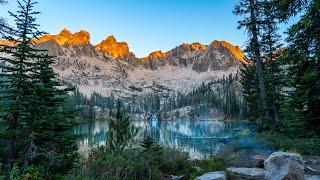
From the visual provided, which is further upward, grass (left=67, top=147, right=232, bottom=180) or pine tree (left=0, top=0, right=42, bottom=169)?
pine tree (left=0, top=0, right=42, bottom=169)

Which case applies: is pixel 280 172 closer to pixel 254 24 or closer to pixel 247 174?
pixel 247 174

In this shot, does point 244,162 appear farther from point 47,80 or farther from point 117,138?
point 47,80

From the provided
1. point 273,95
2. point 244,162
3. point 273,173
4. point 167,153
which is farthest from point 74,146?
point 273,95

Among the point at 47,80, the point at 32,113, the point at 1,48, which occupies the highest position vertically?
the point at 1,48

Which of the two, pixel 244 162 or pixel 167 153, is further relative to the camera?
pixel 167 153

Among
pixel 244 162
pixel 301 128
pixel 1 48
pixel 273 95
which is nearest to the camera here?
pixel 1 48

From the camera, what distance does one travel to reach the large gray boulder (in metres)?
9.33

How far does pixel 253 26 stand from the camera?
23547 mm

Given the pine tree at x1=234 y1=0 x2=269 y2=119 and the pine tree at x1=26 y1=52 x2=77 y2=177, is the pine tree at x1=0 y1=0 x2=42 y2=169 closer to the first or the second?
the pine tree at x1=26 y1=52 x2=77 y2=177

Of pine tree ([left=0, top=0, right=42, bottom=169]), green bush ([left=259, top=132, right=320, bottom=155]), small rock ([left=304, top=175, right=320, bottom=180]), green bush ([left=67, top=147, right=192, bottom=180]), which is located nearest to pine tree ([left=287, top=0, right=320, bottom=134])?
green bush ([left=259, top=132, right=320, bottom=155])

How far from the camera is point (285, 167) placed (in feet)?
30.9

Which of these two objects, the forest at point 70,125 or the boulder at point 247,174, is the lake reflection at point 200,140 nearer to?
the forest at point 70,125

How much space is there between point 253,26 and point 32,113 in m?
16.8

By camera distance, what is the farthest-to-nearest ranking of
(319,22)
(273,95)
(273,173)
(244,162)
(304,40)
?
(273,95) < (304,40) < (319,22) < (244,162) < (273,173)
